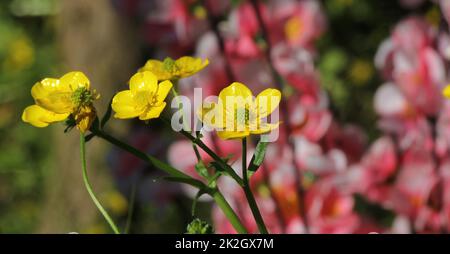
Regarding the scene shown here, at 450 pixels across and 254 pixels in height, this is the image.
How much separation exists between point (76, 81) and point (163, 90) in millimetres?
68

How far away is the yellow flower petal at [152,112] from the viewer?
648 mm

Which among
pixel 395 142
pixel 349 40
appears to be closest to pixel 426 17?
pixel 395 142

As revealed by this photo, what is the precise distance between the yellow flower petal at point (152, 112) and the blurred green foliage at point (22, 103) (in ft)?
6.42

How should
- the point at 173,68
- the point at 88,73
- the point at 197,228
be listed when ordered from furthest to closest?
1. the point at 88,73
2. the point at 173,68
3. the point at 197,228

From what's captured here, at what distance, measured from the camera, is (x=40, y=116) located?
26.4 inches

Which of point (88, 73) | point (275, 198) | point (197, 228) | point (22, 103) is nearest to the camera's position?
point (197, 228)

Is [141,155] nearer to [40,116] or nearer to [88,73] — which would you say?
[40,116]

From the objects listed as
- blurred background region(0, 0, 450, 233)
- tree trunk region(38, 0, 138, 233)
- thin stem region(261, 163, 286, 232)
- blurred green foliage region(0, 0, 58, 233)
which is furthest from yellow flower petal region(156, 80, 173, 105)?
blurred green foliage region(0, 0, 58, 233)

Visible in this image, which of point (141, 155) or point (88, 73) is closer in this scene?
point (141, 155)

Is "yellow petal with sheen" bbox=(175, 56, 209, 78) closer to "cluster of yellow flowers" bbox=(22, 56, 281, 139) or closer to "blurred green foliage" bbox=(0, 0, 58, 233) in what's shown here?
"cluster of yellow flowers" bbox=(22, 56, 281, 139)

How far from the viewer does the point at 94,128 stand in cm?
67

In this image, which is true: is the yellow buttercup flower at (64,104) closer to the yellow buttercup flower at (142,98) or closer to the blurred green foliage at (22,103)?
the yellow buttercup flower at (142,98)

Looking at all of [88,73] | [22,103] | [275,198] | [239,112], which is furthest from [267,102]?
[22,103]

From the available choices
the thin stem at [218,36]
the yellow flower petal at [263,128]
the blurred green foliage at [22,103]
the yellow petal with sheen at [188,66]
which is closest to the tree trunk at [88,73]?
the blurred green foliage at [22,103]
